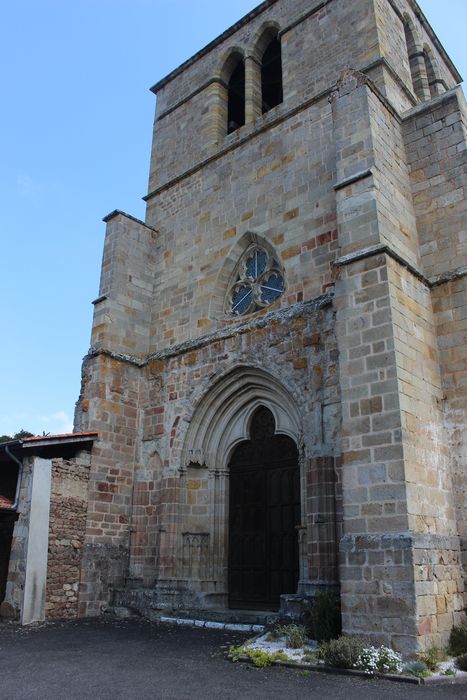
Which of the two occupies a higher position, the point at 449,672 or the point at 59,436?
the point at 59,436

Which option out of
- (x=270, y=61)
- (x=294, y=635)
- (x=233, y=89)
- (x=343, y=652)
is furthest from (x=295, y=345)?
(x=270, y=61)

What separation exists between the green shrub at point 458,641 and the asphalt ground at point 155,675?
3.13 ft

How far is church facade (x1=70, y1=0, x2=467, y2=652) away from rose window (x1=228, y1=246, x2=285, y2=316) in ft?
0.14

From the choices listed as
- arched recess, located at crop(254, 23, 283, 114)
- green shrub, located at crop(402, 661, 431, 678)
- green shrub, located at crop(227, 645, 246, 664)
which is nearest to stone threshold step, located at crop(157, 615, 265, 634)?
green shrub, located at crop(227, 645, 246, 664)

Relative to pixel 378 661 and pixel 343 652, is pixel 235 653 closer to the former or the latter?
pixel 343 652

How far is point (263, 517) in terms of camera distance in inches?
380

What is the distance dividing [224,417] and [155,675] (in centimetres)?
522

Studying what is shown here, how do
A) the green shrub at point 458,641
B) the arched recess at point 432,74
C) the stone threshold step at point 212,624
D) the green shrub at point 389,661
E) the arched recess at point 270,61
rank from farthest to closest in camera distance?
the arched recess at point 270,61, the arched recess at point 432,74, the stone threshold step at point 212,624, the green shrub at point 458,641, the green shrub at point 389,661

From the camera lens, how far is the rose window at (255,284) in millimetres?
10422

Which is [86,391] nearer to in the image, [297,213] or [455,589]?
[297,213]

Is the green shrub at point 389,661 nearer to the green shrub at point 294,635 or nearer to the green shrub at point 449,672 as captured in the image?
the green shrub at point 449,672

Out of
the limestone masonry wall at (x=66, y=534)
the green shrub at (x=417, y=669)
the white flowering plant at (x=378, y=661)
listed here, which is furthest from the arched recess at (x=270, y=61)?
the green shrub at (x=417, y=669)

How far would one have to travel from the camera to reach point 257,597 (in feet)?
30.5

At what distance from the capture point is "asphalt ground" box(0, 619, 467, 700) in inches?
190
